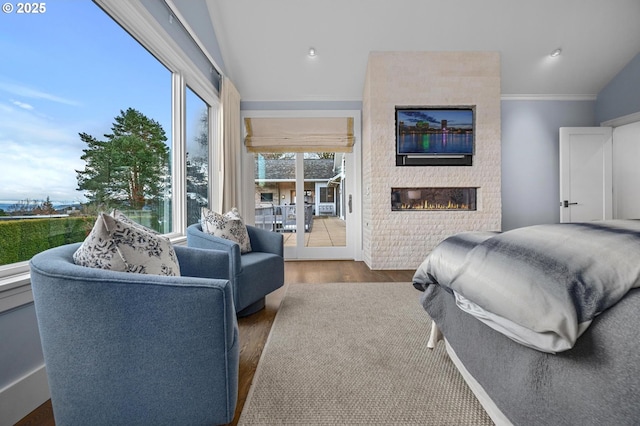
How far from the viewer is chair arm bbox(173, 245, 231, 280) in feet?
5.89

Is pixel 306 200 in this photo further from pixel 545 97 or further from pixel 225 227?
pixel 545 97

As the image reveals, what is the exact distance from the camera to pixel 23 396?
1266mm

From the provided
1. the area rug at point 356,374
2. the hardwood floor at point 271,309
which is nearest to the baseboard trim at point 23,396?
the hardwood floor at point 271,309

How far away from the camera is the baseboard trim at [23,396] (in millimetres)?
1200

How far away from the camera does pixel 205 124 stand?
3.75 m

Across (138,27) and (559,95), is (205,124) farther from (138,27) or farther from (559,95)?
(559,95)

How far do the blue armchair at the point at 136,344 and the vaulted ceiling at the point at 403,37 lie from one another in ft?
11.7

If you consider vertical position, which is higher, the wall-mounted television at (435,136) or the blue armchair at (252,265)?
the wall-mounted television at (435,136)

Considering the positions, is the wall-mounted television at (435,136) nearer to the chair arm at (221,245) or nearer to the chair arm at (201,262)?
the chair arm at (221,245)

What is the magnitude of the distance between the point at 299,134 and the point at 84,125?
299 centimetres

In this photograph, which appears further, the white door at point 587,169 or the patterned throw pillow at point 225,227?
the white door at point 587,169

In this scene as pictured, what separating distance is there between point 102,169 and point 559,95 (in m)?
5.99

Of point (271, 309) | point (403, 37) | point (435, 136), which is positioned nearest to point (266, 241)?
point (271, 309)

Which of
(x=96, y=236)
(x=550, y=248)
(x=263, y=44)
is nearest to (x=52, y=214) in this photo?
(x=96, y=236)
